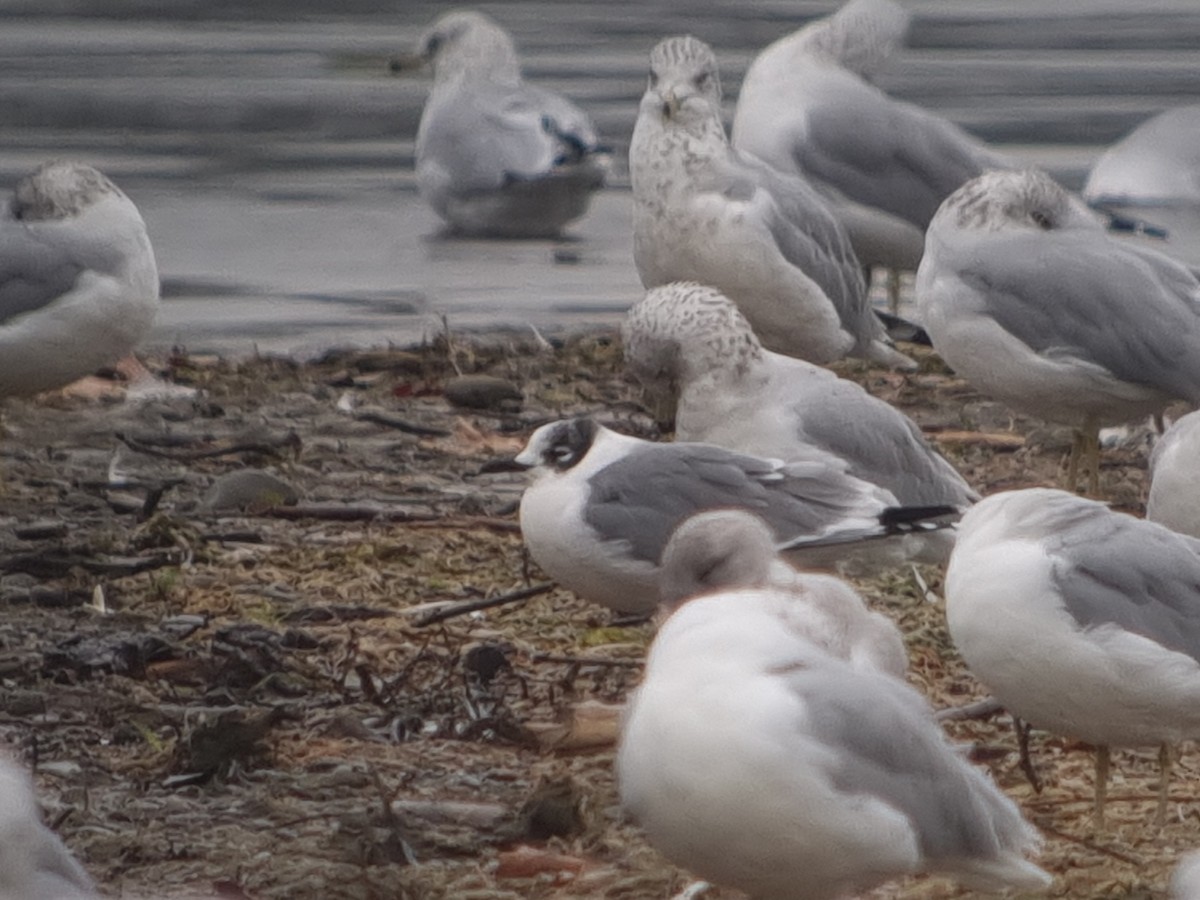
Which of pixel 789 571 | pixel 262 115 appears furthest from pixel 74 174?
pixel 262 115

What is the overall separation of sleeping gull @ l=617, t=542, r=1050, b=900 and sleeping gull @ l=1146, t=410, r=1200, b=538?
184 centimetres

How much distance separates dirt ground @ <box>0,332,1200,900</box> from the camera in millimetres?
4438

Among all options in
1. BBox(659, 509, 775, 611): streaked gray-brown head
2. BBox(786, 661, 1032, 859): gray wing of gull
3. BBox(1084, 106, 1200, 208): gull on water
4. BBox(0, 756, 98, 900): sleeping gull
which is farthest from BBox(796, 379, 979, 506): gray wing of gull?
BBox(1084, 106, 1200, 208): gull on water

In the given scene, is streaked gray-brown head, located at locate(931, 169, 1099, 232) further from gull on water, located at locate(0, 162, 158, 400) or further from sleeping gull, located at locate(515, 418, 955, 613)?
gull on water, located at locate(0, 162, 158, 400)

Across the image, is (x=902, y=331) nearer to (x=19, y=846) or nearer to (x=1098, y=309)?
(x=1098, y=309)

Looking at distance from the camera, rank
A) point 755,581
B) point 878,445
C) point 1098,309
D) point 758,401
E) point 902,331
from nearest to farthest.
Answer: point 755,581
point 878,445
point 758,401
point 1098,309
point 902,331

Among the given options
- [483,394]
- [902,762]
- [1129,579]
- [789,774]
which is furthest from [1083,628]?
[483,394]

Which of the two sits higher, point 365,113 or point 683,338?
point 683,338

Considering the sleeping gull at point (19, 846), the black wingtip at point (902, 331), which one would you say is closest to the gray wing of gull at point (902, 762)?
the sleeping gull at point (19, 846)

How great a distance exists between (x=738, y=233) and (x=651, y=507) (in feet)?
8.64

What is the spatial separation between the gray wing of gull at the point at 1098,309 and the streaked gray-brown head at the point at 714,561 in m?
2.68

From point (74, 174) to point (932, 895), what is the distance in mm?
4717

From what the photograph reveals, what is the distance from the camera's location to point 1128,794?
4.90m

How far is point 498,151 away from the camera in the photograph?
1319 centimetres
